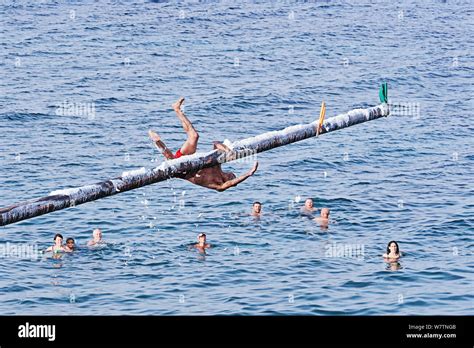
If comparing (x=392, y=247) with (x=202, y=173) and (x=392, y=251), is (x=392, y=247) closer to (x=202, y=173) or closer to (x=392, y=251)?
(x=392, y=251)

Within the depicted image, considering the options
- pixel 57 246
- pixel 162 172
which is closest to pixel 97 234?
pixel 57 246

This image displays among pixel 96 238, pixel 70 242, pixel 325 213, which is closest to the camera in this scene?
pixel 70 242

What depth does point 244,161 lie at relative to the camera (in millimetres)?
60594

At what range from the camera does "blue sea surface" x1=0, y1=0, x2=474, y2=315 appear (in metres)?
38.7

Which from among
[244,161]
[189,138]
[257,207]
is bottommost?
[257,207]

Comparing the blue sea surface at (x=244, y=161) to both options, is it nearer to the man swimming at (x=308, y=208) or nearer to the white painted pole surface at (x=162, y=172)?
the man swimming at (x=308, y=208)

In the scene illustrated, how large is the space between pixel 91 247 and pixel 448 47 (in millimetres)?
65084

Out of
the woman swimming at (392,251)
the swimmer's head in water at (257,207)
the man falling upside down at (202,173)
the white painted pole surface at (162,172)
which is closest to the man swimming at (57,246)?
the swimmer's head in water at (257,207)

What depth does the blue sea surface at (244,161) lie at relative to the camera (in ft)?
127

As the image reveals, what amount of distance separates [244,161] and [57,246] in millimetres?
20758

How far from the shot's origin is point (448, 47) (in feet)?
331

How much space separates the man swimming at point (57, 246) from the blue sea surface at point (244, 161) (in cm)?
40

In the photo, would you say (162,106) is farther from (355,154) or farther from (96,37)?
(96,37)
